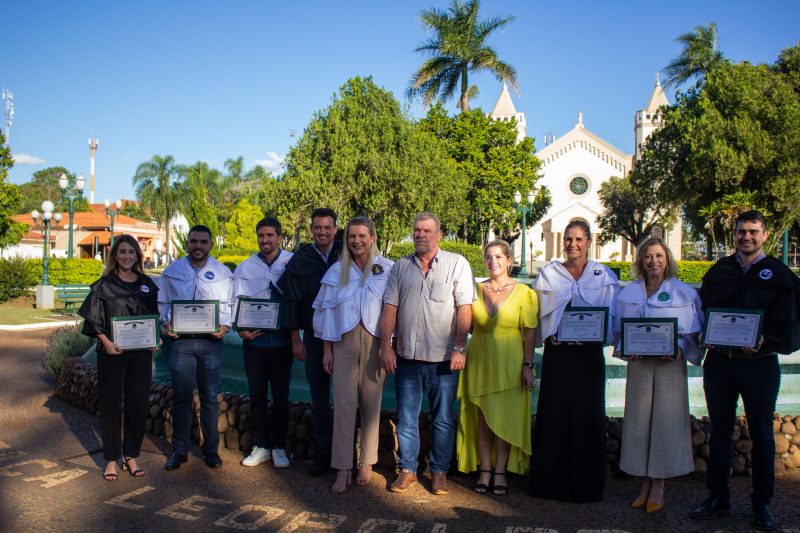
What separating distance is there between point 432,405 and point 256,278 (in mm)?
1904

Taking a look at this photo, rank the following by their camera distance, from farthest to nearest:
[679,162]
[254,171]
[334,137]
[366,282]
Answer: [254,171] → [679,162] → [334,137] → [366,282]

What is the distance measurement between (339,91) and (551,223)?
31.7 metres

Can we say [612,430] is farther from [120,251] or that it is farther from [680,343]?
[120,251]

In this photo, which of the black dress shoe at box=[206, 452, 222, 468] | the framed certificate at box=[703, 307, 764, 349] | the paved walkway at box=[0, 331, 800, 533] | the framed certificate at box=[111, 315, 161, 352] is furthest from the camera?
the black dress shoe at box=[206, 452, 222, 468]

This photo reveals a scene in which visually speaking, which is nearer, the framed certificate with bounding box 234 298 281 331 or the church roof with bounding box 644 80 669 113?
the framed certificate with bounding box 234 298 281 331

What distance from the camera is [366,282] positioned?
14.3 feet

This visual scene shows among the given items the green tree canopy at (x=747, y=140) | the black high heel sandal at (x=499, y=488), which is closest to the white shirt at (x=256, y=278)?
the black high heel sandal at (x=499, y=488)

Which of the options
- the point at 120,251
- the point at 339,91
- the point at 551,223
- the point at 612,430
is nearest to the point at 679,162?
the point at 339,91

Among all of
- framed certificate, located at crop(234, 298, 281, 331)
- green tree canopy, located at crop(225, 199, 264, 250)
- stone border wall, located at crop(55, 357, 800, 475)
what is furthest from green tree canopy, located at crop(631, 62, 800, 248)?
green tree canopy, located at crop(225, 199, 264, 250)

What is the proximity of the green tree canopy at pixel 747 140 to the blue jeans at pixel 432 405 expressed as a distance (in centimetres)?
2635

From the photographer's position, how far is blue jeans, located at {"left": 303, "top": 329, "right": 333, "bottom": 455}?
4668mm

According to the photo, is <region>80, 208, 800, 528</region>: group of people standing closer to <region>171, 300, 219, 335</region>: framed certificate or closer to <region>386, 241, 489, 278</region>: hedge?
<region>171, 300, 219, 335</region>: framed certificate

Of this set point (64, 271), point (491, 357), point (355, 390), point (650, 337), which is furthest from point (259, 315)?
point (64, 271)

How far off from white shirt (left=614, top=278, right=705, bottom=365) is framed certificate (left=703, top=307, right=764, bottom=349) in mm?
154
